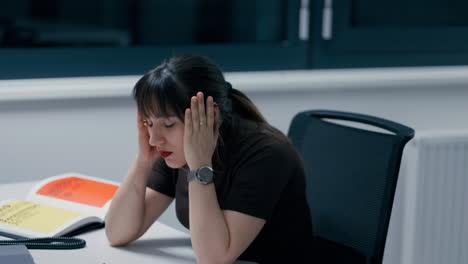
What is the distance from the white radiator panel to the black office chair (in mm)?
885

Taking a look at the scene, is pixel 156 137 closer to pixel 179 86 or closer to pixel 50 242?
pixel 179 86

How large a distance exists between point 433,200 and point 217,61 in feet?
3.00

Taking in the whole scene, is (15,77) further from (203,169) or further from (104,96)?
(203,169)

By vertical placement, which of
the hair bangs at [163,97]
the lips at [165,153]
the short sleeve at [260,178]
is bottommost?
the short sleeve at [260,178]

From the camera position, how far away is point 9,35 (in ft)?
7.77

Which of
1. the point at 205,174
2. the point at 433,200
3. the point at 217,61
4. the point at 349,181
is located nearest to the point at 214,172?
the point at 205,174

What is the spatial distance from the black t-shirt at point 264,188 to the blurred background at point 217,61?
2.36ft

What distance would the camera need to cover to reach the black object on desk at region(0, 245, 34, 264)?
1.32m

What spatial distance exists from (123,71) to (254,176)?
3.46 ft

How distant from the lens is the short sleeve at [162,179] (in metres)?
1.73

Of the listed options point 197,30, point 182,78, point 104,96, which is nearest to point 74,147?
point 104,96

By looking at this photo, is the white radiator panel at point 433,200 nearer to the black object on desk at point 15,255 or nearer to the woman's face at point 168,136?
the woman's face at point 168,136

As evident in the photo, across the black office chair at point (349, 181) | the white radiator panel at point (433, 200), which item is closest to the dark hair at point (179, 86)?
the black office chair at point (349, 181)

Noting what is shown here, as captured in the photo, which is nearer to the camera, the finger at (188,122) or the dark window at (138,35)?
the finger at (188,122)
